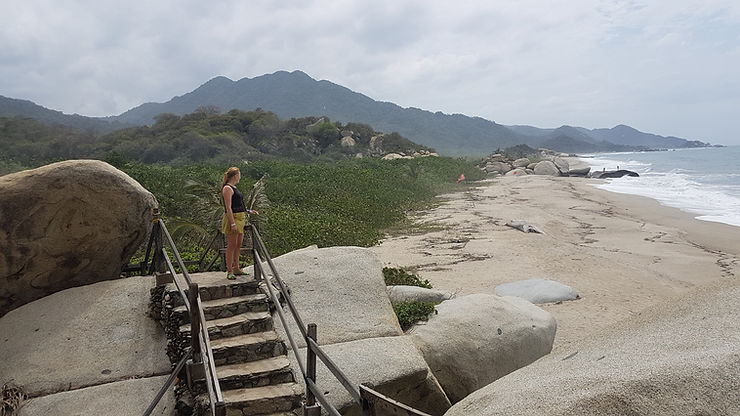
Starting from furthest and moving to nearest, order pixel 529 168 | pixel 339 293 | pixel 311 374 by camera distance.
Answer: pixel 529 168, pixel 339 293, pixel 311 374

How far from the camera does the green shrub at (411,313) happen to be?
8.23 m

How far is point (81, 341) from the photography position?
269 inches

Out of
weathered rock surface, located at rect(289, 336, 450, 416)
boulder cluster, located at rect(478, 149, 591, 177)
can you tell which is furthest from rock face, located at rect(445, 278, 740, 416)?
boulder cluster, located at rect(478, 149, 591, 177)

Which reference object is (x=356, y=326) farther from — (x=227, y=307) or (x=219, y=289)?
(x=219, y=289)

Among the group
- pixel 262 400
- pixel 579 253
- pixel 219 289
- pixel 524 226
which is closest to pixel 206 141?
pixel 524 226

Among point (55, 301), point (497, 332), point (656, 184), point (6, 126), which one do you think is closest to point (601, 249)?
point (497, 332)

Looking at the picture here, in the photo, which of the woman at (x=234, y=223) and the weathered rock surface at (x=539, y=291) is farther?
the weathered rock surface at (x=539, y=291)

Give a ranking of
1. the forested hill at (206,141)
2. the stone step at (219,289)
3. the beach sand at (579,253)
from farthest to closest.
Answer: the forested hill at (206,141)
the beach sand at (579,253)
the stone step at (219,289)

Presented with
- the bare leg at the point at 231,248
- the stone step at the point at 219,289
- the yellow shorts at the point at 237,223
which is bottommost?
the stone step at the point at 219,289

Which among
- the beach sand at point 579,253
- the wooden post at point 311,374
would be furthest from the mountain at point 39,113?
the wooden post at point 311,374

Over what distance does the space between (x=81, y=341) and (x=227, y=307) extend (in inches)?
80.3

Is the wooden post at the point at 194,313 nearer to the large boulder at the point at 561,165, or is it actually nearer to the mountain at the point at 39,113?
the large boulder at the point at 561,165

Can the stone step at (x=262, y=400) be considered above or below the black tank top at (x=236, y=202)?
below

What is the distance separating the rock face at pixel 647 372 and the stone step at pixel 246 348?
2996mm
